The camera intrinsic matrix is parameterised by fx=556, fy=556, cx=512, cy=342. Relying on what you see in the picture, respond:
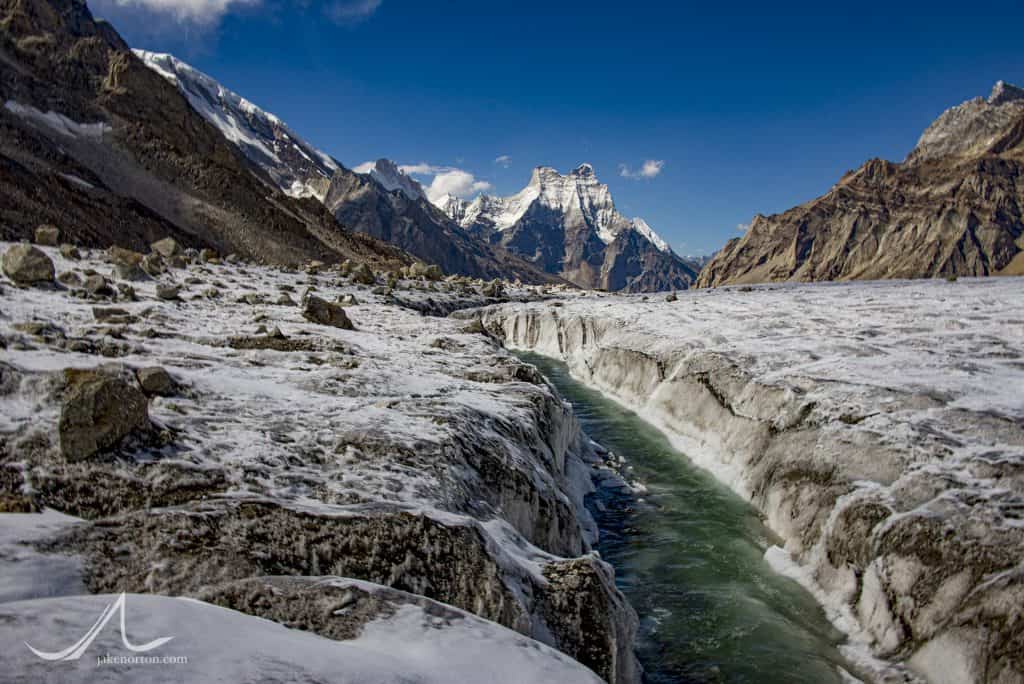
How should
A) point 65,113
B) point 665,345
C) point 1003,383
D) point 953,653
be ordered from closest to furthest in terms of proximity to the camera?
1. point 953,653
2. point 1003,383
3. point 665,345
4. point 65,113

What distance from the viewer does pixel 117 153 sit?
6112 centimetres

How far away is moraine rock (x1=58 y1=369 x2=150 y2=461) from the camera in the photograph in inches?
271

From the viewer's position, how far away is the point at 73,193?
45938 mm

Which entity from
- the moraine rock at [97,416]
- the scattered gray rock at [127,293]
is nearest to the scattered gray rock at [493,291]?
the scattered gray rock at [127,293]

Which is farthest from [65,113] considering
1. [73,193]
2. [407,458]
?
[407,458]

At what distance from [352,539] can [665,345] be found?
24.6 m

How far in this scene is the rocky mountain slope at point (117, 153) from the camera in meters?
47.2

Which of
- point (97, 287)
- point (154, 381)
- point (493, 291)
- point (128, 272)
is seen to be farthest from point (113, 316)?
point (493, 291)

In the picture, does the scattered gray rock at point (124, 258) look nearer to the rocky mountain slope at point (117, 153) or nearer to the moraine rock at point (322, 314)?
the moraine rock at point (322, 314)

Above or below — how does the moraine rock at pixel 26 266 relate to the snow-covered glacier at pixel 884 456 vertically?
above

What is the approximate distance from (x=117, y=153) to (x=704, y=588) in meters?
73.0

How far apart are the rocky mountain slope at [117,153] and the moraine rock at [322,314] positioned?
30068 millimetres

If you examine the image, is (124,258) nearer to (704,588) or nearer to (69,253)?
(69,253)

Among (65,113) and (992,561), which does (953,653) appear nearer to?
(992,561)
